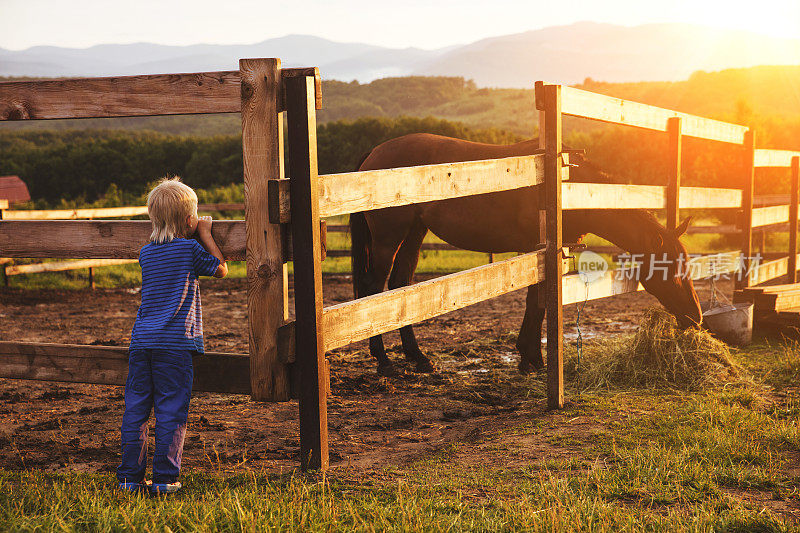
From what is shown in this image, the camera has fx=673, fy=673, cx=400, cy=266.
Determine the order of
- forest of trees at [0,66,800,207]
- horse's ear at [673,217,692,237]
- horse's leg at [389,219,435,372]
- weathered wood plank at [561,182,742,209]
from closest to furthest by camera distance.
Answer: weathered wood plank at [561,182,742,209] → horse's ear at [673,217,692,237] → horse's leg at [389,219,435,372] → forest of trees at [0,66,800,207]

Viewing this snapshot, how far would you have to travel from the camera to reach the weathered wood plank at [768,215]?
340 inches

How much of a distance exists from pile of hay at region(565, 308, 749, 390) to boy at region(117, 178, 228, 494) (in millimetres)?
3395

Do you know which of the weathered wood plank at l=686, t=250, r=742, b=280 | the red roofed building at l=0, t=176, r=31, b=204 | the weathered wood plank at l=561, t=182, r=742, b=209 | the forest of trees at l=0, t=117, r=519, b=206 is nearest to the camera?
the weathered wood plank at l=561, t=182, r=742, b=209

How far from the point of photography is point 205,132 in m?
77.0

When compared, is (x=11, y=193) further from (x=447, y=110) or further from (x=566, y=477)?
(x=447, y=110)

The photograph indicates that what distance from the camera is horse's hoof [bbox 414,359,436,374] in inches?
240

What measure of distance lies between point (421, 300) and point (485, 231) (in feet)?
9.51

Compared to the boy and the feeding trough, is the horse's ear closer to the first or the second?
the feeding trough

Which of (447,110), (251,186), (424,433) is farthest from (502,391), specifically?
(447,110)

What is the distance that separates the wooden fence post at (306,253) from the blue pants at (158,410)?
20.9 inches

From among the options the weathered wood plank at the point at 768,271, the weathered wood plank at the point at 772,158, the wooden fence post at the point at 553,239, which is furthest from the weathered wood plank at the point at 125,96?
the weathered wood plank at the point at 772,158

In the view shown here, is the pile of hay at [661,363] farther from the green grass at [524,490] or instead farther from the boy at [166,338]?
the boy at [166,338]

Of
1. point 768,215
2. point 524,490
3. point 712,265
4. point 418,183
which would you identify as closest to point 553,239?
point 418,183

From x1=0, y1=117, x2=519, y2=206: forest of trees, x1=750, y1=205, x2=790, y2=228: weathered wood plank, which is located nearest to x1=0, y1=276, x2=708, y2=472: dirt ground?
x1=750, y1=205, x2=790, y2=228: weathered wood plank
